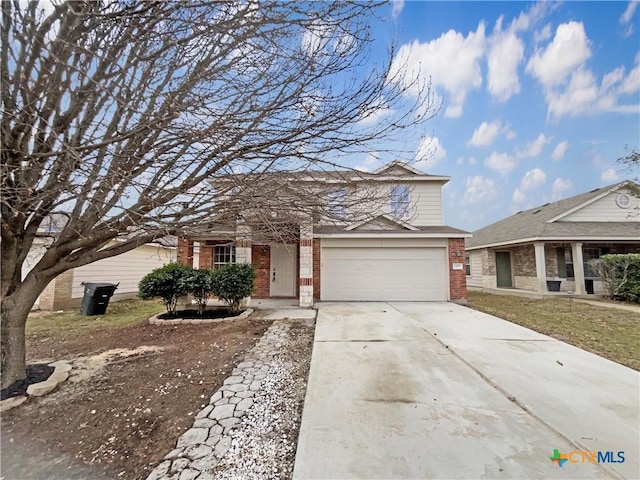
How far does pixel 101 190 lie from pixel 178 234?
117cm

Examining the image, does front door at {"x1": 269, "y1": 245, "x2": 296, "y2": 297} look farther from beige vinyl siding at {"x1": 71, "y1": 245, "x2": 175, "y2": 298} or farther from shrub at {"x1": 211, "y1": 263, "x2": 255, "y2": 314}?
beige vinyl siding at {"x1": 71, "y1": 245, "x2": 175, "y2": 298}

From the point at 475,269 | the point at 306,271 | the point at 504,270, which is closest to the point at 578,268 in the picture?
A: the point at 504,270

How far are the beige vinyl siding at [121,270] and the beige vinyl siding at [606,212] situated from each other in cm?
1928

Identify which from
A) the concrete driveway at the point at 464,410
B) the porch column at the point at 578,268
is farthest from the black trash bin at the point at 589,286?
the concrete driveway at the point at 464,410

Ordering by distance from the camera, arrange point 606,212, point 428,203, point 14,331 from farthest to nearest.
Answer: point 606,212, point 428,203, point 14,331

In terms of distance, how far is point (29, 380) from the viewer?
402 centimetres

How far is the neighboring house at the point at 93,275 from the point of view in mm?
10078

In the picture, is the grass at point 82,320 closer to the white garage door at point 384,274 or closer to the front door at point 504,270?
the white garage door at point 384,274

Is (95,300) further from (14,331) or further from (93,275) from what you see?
(14,331)

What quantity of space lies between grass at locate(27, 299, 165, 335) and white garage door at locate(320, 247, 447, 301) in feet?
21.2

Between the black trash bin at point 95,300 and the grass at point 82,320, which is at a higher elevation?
the black trash bin at point 95,300

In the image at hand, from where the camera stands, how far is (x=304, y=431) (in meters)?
2.70

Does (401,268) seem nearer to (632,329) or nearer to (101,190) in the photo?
(632,329)

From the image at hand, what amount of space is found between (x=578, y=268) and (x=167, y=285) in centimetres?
1740
